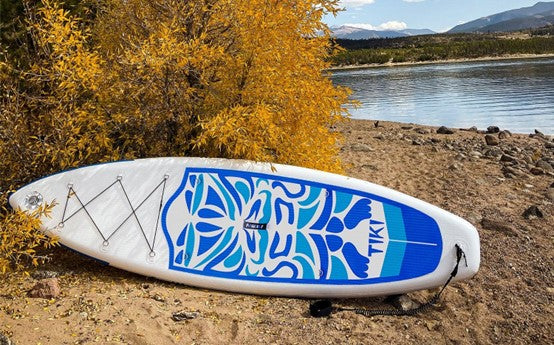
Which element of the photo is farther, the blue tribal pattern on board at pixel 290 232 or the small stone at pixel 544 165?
the small stone at pixel 544 165

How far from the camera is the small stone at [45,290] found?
432 centimetres

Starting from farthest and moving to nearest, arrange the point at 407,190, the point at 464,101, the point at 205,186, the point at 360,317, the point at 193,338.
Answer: the point at 464,101 < the point at 407,190 < the point at 205,186 < the point at 360,317 < the point at 193,338

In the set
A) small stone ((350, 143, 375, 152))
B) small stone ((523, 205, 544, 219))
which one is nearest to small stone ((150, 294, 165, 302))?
small stone ((523, 205, 544, 219))

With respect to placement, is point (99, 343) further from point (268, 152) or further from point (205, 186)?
point (268, 152)

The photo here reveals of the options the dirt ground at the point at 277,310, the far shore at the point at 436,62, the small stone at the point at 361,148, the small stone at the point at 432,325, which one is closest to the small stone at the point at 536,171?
the dirt ground at the point at 277,310

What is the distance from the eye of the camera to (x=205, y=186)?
207 inches

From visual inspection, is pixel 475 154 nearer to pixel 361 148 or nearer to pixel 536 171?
pixel 536 171

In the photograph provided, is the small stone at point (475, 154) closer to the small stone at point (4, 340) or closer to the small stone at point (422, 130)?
the small stone at point (422, 130)

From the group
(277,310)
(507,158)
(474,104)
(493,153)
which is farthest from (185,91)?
(474,104)

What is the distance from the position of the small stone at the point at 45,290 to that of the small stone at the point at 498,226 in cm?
543

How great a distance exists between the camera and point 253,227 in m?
5.15

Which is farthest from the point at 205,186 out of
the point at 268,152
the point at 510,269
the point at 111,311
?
the point at 510,269

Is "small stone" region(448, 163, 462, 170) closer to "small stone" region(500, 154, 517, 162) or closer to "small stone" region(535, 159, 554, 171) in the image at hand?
"small stone" region(500, 154, 517, 162)

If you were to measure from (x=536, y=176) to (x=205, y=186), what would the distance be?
6933 millimetres
